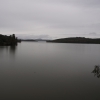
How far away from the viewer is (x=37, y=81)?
759 cm

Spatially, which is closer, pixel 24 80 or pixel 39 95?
pixel 39 95

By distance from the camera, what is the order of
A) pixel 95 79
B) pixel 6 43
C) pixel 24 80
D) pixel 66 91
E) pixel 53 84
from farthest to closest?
1. pixel 6 43
2. pixel 95 79
3. pixel 24 80
4. pixel 53 84
5. pixel 66 91

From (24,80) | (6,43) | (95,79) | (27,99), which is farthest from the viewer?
(6,43)

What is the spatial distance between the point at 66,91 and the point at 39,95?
152cm

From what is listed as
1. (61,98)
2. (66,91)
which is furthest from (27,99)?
(66,91)

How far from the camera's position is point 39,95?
227 inches

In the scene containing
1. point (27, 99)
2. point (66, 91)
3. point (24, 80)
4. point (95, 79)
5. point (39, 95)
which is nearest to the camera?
point (27, 99)

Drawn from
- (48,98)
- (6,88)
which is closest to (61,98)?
(48,98)

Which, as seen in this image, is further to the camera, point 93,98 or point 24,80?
point 24,80

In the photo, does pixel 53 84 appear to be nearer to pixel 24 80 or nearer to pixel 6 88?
pixel 24 80

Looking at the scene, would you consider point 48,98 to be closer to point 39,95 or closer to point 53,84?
point 39,95

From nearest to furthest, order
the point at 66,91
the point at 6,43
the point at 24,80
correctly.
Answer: the point at 66,91 < the point at 24,80 < the point at 6,43

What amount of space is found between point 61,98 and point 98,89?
2465mm

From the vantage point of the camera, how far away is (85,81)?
7797mm
